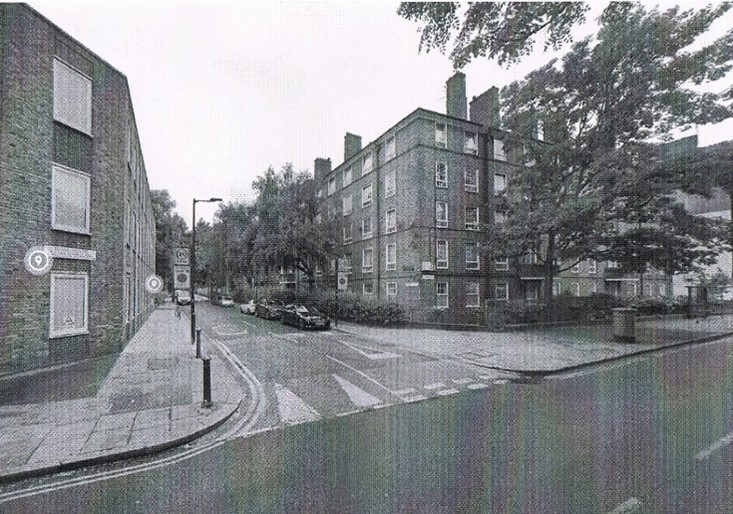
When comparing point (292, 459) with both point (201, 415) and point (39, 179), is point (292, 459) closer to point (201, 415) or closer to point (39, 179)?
point (201, 415)

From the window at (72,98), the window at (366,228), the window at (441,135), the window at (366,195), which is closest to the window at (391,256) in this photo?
the window at (366,228)

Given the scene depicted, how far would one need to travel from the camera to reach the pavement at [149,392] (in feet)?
15.9

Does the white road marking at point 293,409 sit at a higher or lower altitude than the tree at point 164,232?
lower

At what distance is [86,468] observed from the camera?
4.48m

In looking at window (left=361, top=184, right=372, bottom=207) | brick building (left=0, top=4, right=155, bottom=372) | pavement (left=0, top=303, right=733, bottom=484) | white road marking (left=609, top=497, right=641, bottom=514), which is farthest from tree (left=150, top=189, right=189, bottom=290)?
white road marking (left=609, top=497, right=641, bottom=514)

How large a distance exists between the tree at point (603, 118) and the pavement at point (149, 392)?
17.5ft

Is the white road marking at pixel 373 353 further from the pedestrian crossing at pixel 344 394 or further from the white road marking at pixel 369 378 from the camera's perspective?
the pedestrian crossing at pixel 344 394

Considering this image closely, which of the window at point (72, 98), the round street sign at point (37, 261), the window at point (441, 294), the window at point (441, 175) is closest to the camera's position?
the round street sign at point (37, 261)

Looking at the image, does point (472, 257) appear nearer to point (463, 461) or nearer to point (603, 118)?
point (603, 118)

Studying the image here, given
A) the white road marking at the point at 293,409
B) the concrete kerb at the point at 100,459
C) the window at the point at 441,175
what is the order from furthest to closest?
the window at the point at 441,175 → the white road marking at the point at 293,409 → the concrete kerb at the point at 100,459

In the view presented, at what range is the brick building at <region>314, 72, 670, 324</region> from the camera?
81.0 ft

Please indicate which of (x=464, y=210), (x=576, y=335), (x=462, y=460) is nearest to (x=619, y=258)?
(x=576, y=335)

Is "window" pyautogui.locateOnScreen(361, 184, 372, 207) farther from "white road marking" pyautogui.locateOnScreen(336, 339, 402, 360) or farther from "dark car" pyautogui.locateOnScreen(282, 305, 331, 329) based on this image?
"white road marking" pyautogui.locateOnScreen(336, 339, 402, 360)

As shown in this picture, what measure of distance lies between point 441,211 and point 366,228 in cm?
759
